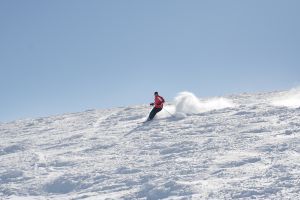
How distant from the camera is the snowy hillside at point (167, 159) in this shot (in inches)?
472

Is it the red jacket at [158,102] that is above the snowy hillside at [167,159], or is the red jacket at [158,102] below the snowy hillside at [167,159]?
above

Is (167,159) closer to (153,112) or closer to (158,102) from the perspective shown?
(153,112)

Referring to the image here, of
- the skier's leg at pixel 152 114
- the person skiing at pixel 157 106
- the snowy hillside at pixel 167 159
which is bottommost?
the snowy hillside at pixel 167 159

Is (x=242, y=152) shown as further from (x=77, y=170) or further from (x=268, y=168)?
(x=77, y=170)

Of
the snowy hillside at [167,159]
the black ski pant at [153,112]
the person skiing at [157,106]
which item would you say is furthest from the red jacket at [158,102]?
the snowy hillside at [167,159]

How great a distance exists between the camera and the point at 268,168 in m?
12.6

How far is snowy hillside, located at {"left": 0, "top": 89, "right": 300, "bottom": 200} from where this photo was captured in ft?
39.3

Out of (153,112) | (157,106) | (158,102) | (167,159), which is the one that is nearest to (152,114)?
(153,112)

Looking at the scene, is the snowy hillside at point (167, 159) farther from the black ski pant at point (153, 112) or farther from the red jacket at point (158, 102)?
the red jacket at point (158, 102)

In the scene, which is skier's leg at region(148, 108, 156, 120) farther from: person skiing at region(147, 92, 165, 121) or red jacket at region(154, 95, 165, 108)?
red jacket at region(154, 95, 165, 108)

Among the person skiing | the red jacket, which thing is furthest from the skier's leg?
the red jacket

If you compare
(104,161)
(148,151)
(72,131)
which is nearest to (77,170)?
(104,161)

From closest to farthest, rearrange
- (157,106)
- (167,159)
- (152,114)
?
(167,159) < (152,114) < (157,106)

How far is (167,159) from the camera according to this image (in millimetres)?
15047
